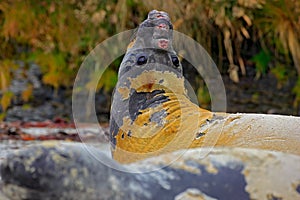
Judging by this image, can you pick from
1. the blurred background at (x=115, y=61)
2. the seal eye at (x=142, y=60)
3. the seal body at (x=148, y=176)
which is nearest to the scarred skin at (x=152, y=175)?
the seal body at (x=148, y=176)

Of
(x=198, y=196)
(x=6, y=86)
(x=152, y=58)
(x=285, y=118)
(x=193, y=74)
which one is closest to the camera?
(x=198, y=196)

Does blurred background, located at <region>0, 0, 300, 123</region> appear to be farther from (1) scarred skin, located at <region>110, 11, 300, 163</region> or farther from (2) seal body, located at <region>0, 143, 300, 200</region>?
(2) seal body, located at <region>0, 143, 300, 200</region>

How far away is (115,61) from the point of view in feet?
10.2

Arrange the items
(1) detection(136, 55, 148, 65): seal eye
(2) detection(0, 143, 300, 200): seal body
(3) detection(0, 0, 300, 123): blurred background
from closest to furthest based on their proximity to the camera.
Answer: (2) detection(0, 143, 300, 200): seal body, (1) detection(136, 55, 148, 65): seal eye, (3) detection(0, 0, 300, 123): blurred background

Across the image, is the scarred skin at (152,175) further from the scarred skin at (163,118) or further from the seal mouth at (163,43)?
the seal mouth at (163,43)

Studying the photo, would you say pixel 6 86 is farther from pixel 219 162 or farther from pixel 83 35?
pixel 219 162

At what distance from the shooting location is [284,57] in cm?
340

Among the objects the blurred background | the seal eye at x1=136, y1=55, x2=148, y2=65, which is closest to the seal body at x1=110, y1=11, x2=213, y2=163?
the seal eye at x1=136, y1=55, x2=148, y2=65

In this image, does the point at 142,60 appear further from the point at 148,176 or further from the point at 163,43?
the point at 148,176

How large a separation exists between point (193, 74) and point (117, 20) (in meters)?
0.46

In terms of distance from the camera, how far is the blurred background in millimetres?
3164

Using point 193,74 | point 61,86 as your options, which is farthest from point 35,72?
point 193,74

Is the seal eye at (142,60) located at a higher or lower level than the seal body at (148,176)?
lower

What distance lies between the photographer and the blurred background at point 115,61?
10.4ft
